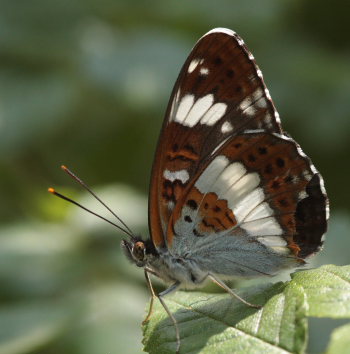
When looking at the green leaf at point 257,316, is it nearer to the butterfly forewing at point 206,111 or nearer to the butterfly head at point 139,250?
the butterfly head at point 139,250

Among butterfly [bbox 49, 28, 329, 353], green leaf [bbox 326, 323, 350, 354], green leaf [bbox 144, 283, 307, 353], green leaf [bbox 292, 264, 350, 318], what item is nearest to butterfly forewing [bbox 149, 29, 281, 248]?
butterfly [bbox 49, 28, 329, 353]

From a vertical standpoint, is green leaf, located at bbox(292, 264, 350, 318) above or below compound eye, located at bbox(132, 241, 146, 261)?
above

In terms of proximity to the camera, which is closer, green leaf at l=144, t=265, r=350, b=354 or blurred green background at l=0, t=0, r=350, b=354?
green leaf at l=144, t=265, r=350, b=354

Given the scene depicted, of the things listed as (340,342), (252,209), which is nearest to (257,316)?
(340,342)

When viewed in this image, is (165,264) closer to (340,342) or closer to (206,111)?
(206,111)

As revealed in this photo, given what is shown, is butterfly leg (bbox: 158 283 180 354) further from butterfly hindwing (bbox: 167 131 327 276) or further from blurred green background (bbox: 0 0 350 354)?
blurred green background (bbox: 0 0 350 354)

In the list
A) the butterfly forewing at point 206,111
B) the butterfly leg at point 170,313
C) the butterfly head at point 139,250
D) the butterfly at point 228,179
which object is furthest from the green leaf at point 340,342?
the butterfly head at point 139,250

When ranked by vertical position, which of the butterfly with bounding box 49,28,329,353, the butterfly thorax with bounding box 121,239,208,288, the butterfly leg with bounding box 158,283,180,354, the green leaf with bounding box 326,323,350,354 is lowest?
the butterfly leg with bounding box 158,283,180,354
